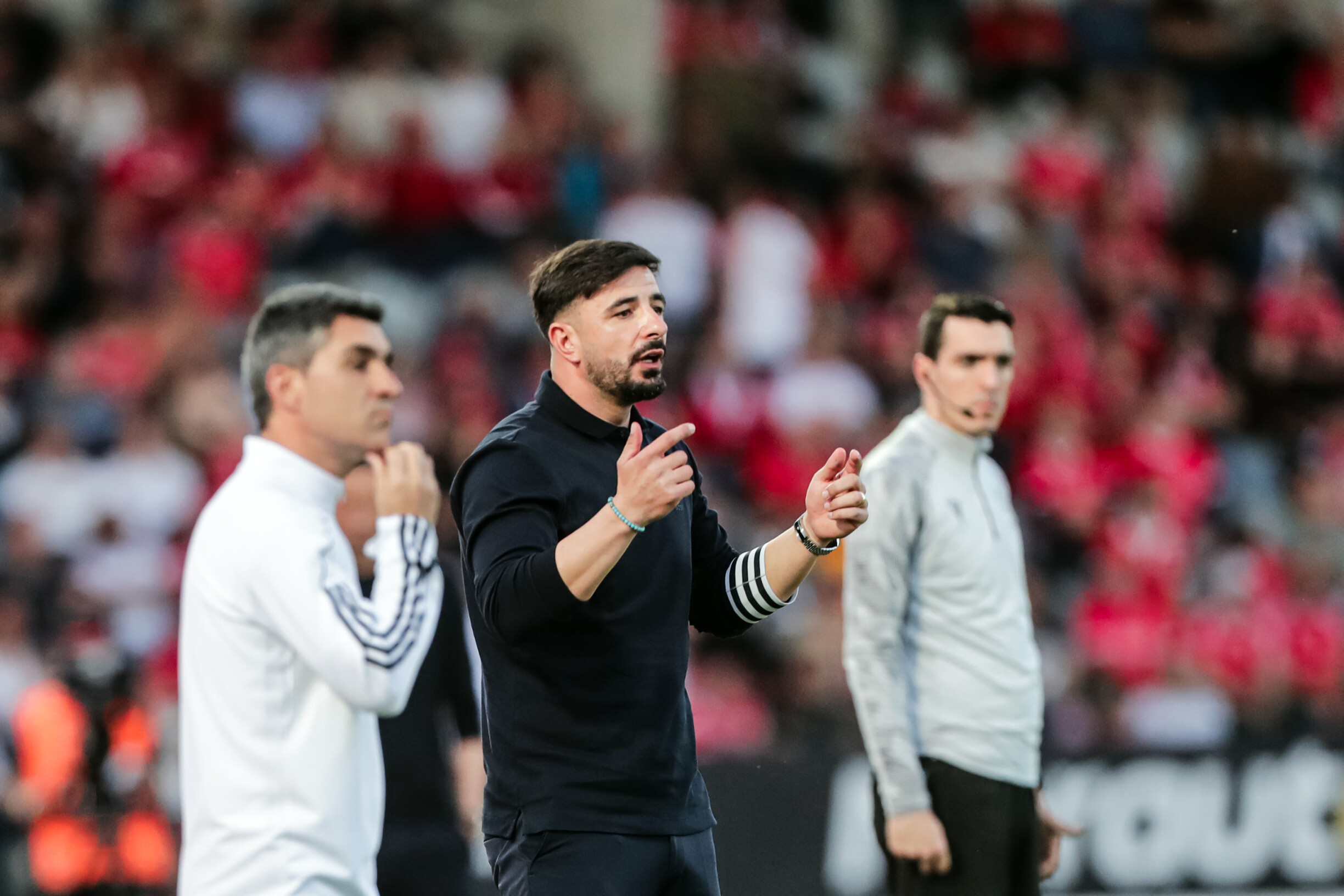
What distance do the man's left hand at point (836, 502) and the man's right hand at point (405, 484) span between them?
0.94m

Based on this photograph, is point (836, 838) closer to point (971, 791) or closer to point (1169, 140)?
point (971, 791)

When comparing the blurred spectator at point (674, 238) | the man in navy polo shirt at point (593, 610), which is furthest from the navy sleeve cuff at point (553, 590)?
the blurred spectator at point (674, 238)

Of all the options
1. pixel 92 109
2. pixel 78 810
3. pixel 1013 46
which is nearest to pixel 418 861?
pixel 78 810

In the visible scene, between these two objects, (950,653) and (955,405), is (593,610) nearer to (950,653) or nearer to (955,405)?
(950,653)

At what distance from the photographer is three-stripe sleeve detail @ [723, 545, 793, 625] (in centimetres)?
404

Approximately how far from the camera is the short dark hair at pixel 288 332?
4.26 m

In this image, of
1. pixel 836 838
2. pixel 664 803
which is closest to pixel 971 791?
pixel 664 803

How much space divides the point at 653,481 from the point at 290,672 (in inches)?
41.7

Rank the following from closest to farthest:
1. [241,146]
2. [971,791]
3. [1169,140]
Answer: [971,791], [241,146], [1169,140]

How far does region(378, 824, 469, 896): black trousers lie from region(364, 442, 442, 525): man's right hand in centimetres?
130

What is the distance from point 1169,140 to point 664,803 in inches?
506

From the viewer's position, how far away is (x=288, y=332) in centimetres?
430

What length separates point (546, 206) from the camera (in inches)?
506

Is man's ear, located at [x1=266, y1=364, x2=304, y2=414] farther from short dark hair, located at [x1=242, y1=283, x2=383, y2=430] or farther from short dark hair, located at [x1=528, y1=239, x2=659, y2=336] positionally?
short dark hair, located at [x1=528, y1=239, x2=659, y2=336]
